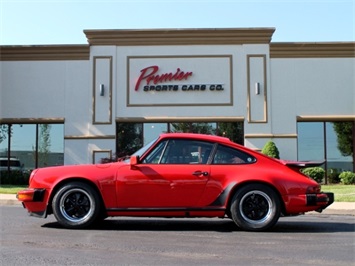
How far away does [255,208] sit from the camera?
6.82 metres

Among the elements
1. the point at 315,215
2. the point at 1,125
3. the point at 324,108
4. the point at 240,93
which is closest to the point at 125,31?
the point at 240,93

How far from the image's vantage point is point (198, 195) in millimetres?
6801

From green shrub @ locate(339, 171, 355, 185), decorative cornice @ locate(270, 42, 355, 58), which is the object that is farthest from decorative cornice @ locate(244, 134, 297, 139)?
decorative cornice @ locate(270, 42, 355, 58)

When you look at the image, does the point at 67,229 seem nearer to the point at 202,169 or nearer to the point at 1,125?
the point at 202,169

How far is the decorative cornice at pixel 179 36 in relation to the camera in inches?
795

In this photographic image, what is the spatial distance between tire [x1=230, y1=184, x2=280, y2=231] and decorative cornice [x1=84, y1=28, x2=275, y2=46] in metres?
14.3

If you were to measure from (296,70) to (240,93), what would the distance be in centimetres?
267

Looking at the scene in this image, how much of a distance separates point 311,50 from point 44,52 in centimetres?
1181

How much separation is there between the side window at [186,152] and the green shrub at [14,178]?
1476 cm

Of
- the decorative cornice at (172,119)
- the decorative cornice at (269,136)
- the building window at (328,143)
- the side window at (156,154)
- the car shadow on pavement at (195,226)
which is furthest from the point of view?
the building window at (328,143)

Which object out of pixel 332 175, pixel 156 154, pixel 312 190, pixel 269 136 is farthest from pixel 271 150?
pixel 156 154

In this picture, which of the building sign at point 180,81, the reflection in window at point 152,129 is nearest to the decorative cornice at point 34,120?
the building sign at point 180,81

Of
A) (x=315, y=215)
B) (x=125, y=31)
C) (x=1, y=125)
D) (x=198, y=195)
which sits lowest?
(x=315, y=215)

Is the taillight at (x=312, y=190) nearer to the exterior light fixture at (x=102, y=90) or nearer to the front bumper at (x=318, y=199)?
the front bumper at (x=318, y=199)
